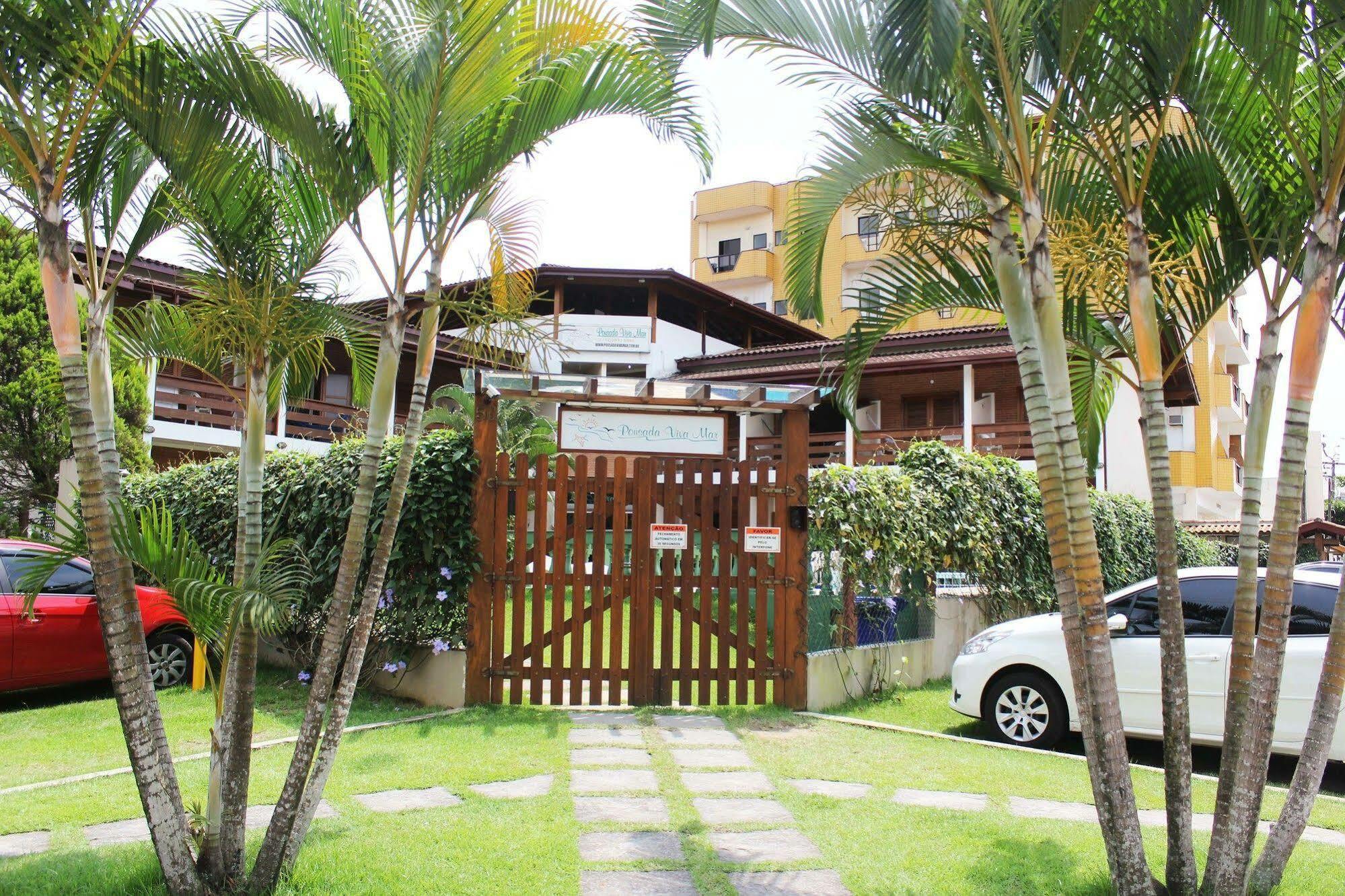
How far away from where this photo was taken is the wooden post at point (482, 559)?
762 cm

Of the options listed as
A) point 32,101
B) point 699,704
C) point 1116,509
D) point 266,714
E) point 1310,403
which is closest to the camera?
point 32,101

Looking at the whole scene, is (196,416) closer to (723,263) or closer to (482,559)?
(482,559)

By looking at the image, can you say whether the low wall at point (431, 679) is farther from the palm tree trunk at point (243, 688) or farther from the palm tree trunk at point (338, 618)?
the palm tree trunk at point (338, 618)

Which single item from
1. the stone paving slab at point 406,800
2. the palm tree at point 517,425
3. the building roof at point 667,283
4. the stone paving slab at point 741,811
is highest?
the building roof at point 667,283

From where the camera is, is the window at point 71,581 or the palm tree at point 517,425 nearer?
the window at point 71,581

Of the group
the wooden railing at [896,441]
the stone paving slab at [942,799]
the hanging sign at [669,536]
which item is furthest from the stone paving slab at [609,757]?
the wooden railing at [896,441]

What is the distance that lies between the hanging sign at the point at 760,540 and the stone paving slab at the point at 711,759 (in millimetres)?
1899

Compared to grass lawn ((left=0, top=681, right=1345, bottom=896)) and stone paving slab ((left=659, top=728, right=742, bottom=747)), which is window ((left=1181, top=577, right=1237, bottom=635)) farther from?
stone paving slab ((left=659, top=728, right=742, bottom=747))

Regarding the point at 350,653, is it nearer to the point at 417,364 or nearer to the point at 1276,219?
the point at 417,364

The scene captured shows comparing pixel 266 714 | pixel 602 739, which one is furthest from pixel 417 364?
pixel 266 714

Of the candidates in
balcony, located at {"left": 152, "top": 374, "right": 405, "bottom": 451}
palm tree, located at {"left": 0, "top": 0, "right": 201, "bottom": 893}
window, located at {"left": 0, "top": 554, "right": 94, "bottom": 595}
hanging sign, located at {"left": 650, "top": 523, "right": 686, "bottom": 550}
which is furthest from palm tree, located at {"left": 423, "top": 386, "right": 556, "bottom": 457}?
palm tree, located at {"left": 0, "top": 0, "right": 201, "bottom": 893}

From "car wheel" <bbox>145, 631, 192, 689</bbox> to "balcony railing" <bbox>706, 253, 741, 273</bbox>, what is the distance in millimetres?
35074

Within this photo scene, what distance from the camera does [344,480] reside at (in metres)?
8.34

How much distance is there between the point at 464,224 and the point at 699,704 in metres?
4.87
